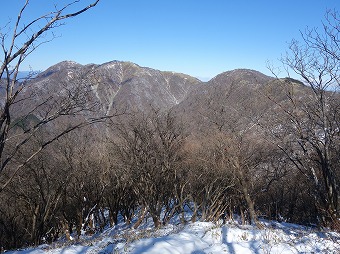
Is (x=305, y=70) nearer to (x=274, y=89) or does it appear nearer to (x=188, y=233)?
(x=274, y=89)

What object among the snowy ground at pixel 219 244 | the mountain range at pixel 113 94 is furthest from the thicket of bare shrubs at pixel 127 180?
the snowy ground at pixel 219 244

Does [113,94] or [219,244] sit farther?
[113,94]

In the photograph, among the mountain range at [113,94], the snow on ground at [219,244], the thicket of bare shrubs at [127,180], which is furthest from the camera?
the thicket of bare shrubs at [127,180]

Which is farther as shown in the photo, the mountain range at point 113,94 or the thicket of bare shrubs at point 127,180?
the thicket of bare shrubs at point 127,180

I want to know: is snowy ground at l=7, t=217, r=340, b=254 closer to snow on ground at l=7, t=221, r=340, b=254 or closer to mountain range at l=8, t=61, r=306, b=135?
snow on ground at l=7, t=221, r=340, b=254

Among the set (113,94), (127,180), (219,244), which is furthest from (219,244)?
(113,94)

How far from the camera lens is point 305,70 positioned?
32.7 feet

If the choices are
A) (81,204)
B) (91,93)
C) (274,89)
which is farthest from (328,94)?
(81,204)

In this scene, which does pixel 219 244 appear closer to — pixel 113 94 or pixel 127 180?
pixel 127 180

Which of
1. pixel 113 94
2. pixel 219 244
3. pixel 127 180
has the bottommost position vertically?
pixel 219 244

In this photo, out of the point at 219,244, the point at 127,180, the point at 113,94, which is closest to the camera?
the point at 219,244

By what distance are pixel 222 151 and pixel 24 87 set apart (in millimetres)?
10651

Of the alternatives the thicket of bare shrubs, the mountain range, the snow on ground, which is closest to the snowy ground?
the snow on ground

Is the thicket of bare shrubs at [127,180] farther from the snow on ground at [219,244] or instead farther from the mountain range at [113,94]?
the snow on ground at [219,244]
